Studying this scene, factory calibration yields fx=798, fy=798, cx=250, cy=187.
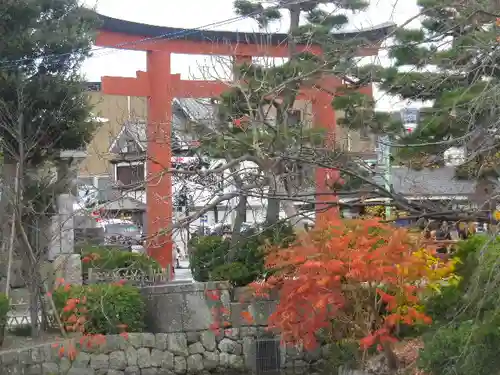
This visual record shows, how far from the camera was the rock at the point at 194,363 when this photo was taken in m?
13.7

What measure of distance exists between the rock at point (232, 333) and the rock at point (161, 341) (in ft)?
3.46

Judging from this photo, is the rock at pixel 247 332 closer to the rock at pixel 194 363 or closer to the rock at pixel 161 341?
the rock at pixel 194 363

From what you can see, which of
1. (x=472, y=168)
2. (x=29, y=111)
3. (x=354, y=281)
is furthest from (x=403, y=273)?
(x=29, y=111)

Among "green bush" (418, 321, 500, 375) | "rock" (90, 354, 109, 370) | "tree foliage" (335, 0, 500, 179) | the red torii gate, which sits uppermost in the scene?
the red torii gate

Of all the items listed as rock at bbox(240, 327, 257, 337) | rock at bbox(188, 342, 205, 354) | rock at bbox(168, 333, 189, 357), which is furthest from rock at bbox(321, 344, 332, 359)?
rock at bbox(168, 333, 189, 357)

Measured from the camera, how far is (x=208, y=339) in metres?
13.8

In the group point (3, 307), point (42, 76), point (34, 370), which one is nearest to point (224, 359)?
point (34, 370)

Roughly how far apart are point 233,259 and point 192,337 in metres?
1.59

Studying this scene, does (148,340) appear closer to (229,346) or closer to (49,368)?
(229,346)

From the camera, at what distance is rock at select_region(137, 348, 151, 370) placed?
519 inches

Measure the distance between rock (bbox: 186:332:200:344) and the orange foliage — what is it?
134 inches

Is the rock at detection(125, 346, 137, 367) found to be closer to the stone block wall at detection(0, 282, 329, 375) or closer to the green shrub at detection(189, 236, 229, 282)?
the stone block wall at detection(0, 282, 329, 375)

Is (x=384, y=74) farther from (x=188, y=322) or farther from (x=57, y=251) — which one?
(x=57, y=251)

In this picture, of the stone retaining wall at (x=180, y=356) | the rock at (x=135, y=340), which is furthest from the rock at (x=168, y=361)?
the rock at (x=135, y=340)
